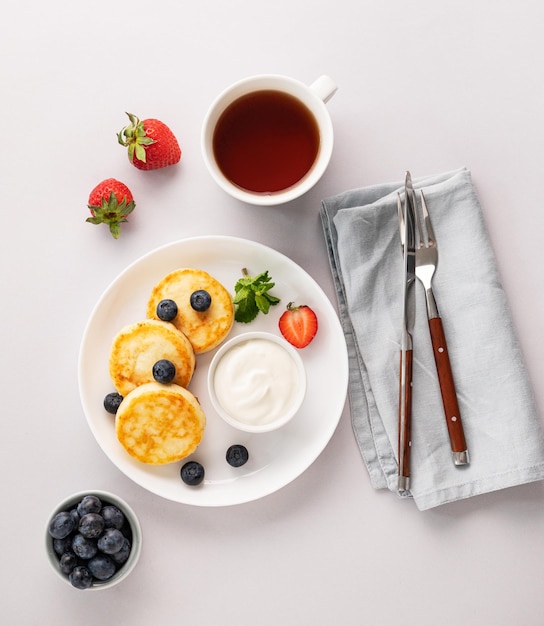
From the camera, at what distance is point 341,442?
170cm

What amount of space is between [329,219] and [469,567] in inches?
39.7

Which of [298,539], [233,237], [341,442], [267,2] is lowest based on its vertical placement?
[298,539]

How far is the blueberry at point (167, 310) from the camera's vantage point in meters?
1.52

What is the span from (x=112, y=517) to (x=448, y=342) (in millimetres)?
951

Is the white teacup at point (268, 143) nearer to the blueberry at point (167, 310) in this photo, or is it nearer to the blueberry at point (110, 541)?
the blueberry at point (167, 310)

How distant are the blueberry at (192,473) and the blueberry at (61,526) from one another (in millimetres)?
282

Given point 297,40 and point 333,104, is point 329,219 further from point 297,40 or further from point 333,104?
point 297,40

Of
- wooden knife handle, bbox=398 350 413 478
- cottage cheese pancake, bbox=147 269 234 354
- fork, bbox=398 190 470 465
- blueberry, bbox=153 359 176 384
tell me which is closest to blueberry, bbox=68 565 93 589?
blueberry, bbox=153 359 176 384

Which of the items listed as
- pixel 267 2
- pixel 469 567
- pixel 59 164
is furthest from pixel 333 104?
pixel 469 567

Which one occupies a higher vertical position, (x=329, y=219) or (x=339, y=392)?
(x=329, y=219)

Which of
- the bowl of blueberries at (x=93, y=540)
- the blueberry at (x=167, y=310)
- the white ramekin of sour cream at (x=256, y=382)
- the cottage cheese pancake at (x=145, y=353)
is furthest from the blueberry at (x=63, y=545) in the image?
the blueberry at (x=167, y=310)

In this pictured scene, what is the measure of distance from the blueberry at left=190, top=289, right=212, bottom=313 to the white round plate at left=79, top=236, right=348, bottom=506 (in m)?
0.13

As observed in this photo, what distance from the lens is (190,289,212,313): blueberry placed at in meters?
1.51

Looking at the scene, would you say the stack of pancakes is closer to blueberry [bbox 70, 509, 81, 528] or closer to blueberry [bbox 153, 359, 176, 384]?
blueberry [bbox 153, 359, 176, 384]
